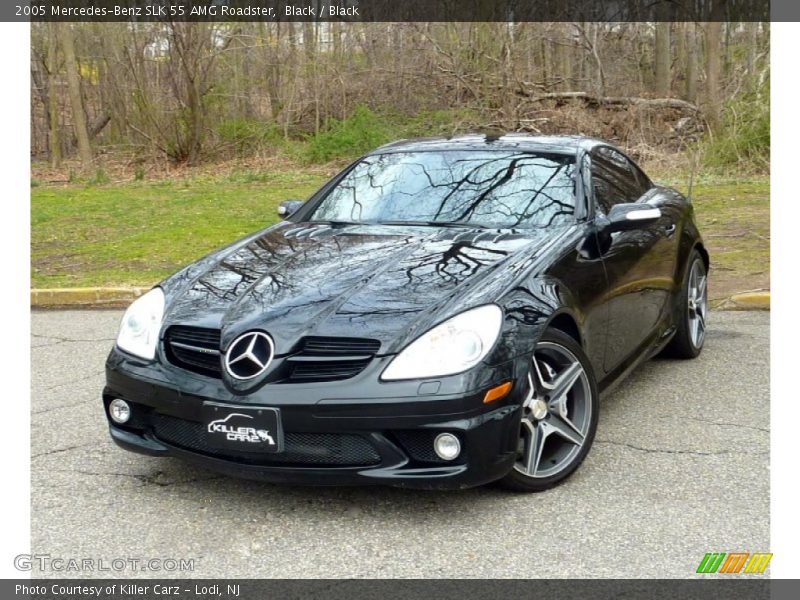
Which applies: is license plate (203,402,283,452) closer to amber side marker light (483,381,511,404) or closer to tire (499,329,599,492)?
amber side marker light (483,381,511,404)

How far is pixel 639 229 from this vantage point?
503 cm

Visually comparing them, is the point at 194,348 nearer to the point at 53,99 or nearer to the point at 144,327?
the point at 144,327

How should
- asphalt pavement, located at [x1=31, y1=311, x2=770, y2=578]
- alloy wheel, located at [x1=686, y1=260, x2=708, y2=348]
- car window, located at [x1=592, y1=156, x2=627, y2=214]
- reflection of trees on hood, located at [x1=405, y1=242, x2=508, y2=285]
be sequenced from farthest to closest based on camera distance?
alloy wheel, located at [x1=686, y1=260, x2=708, y2=348] < car window, located at [x1=592, y1=156, x2=627, y2=214] < reflection of trees on hood, located at [x1=405, y1=242, x2=508, y2=285] < asphalt pavement, located at [x1=31, y1=311, x2=770, y2=578]

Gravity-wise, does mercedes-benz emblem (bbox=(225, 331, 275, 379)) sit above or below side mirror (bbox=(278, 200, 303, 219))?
below

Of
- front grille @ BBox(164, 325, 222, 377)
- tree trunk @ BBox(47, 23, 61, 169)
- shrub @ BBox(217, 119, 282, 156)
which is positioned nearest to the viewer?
front grille @ BBox(164, 325, 222, 377)

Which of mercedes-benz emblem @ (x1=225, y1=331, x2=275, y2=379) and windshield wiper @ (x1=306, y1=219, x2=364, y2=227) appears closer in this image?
mercedes-benz emblem @ (x1=225, y1=331, x2=275, y2=379)

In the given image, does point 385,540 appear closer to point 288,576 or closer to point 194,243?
point 288,576

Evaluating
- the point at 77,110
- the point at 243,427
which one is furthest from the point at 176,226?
the point at 77,110

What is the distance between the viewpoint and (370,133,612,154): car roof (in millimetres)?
A: 5086

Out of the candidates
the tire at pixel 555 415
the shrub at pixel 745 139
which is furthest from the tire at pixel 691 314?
the shrub at pixel 745 139

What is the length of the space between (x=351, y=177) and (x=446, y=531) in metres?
2.49

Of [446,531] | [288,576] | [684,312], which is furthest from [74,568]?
[684,312]

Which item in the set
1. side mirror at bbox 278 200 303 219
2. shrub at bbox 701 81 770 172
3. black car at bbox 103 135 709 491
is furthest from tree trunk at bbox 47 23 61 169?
black car at bbox 103 135 709 491

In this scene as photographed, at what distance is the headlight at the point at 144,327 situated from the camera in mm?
3898
